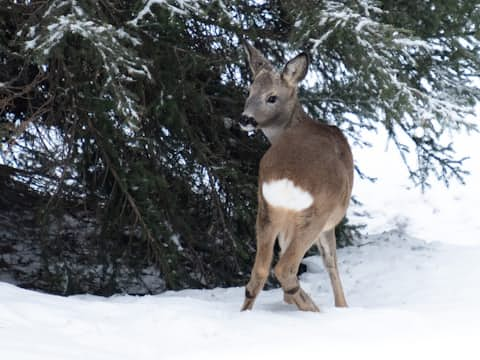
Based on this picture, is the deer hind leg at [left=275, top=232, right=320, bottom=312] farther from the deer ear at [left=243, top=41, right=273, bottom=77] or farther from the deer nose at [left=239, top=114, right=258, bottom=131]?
the deer ear at [left=243, top=41, right=273, bottom=77]

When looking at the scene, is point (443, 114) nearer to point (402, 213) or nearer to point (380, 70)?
point (380, 70)

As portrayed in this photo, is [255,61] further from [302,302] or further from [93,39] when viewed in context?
[302,302]

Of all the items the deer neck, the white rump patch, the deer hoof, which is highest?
the deer neck

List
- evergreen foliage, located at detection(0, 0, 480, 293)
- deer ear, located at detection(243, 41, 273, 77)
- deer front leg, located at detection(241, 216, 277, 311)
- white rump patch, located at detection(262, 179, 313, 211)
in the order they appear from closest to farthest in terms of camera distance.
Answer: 1. white rump patch, located at detection(262, 179, 313, 211)
2. deer front leg, located at detection(241, 216, 277, 311)
3. evergreen foliage, located at detection(0, 0, 480, 293)
4. deer ear, located at detection(243, 41, 273, 77)

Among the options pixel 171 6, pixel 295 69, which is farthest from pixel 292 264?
pixel 171 6

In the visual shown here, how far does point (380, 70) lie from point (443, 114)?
57 cm

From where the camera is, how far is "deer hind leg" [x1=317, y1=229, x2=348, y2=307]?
271 inches

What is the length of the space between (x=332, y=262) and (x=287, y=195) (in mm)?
1189

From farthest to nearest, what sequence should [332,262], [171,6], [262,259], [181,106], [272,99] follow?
[181,106] < [272,99] < [332,262] < [171,6] < [262,259]

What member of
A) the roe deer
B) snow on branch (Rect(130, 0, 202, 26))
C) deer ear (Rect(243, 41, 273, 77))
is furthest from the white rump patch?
deer ear (Rect(243, 41, 273, 77))

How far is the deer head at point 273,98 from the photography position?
721 centimetres

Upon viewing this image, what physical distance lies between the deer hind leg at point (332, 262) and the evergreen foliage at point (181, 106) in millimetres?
1152

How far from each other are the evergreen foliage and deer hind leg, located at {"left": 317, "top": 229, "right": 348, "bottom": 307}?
115 cm

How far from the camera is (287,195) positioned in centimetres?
598
